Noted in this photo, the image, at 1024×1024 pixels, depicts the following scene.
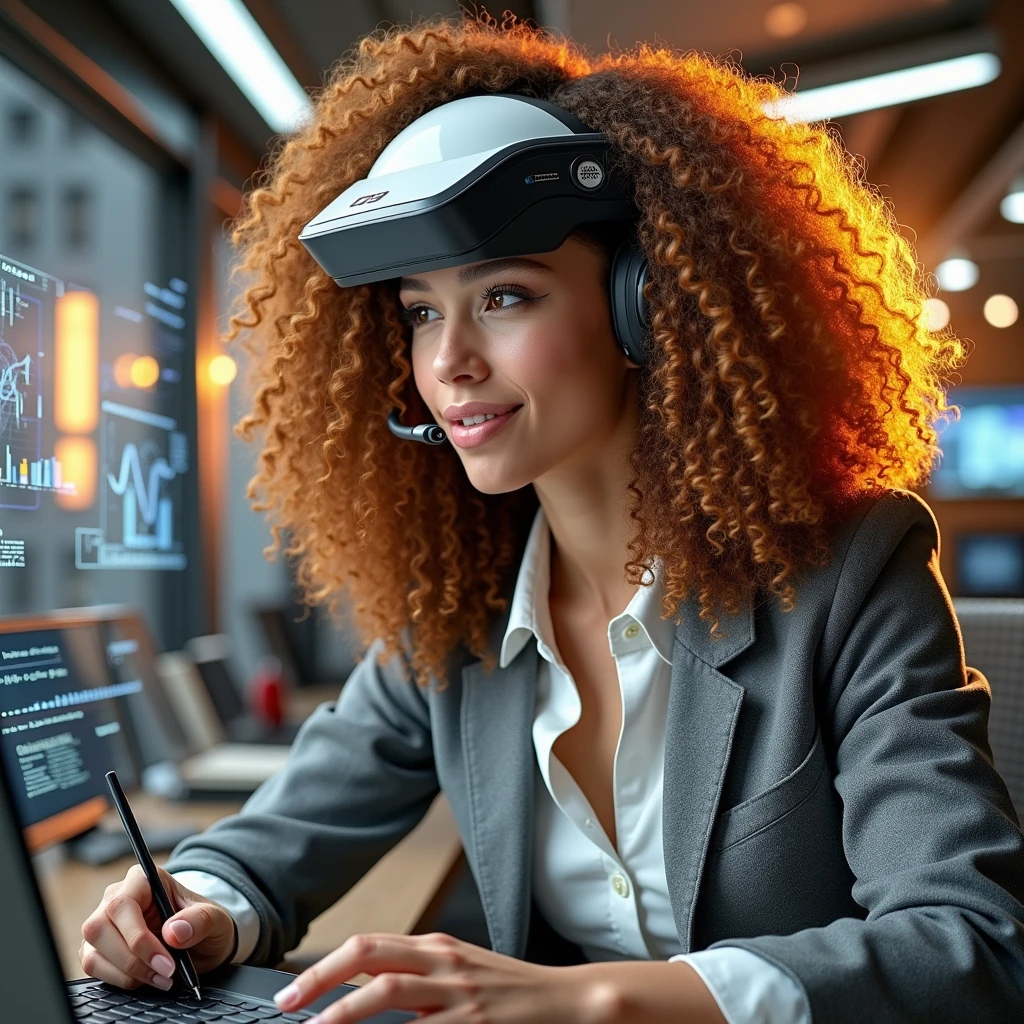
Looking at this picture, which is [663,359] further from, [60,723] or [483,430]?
[60,723]

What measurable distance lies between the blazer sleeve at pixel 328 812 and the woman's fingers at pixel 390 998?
0.43 metres

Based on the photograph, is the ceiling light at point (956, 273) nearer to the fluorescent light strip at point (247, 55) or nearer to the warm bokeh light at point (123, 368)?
the fluorescent light strip at point (247, 55)

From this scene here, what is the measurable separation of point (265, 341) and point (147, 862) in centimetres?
69

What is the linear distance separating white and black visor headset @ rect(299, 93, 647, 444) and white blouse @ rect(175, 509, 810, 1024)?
327 millimetres

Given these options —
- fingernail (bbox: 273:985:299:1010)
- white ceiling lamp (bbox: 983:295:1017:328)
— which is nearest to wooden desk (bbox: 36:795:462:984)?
fingernail (bbox: 273:985:299:1010)

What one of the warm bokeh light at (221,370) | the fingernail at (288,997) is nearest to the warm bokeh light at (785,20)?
the warm bokeh light at (221,370)

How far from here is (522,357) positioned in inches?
40.5

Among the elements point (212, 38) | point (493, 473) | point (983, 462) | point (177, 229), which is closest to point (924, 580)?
point (493, 473)

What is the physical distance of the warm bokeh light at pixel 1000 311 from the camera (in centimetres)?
726

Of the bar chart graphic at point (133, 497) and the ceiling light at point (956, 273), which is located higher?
the ceiling light at point (956, 273)

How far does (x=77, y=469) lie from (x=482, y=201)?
710 mm

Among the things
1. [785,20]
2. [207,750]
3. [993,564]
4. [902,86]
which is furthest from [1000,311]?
[207,750]

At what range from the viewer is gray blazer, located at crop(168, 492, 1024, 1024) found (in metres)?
0.74

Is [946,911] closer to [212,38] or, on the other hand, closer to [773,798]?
[773,798]
